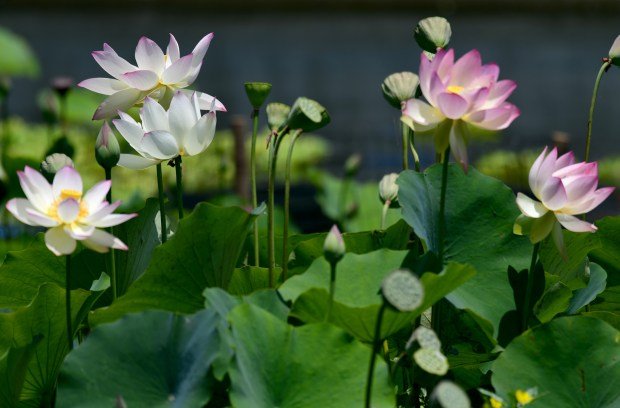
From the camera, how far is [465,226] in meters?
0.63

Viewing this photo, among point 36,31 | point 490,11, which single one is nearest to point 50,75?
point 36,31

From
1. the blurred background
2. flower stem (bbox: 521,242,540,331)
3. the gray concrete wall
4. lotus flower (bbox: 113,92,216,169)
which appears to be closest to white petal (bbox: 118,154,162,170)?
lotus flower (bbox: 113,92,216,169)

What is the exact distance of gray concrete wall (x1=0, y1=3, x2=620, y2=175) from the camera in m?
6.34

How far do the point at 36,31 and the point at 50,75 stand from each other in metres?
0.75

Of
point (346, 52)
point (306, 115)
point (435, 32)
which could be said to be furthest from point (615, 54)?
point (346, 52)

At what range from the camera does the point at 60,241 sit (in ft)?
1.63

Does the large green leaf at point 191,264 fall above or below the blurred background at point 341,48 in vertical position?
above

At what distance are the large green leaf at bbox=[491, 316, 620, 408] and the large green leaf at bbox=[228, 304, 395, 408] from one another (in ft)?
0.28

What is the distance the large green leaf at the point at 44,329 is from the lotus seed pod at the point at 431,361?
191mm

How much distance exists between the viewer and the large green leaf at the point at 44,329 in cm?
55

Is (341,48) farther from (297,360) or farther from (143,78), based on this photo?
(297,360)

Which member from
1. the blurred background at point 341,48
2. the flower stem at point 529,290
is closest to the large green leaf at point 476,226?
the flower stem at point 529,290

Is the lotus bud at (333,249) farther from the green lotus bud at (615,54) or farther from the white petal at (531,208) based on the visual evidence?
the green lotus bud at (615,54)

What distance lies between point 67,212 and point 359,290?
0.17 meters
